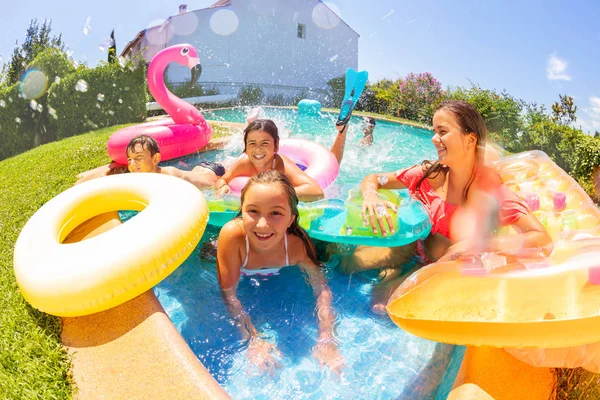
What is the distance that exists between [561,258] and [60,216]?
9.90 feet

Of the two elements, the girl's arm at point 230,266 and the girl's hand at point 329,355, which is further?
the girl's arm at point 230,266

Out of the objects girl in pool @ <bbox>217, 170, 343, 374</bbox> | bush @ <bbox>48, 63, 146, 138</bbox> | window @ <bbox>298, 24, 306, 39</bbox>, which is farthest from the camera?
window @ <bbox>298, 24, 306, 39</bbox>

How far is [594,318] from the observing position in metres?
1.56

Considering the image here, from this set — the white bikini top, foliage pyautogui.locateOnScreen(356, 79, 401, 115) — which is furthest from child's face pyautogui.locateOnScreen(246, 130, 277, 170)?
foliage pyautogui.locateOnScreen(356, 79, 401, 115)

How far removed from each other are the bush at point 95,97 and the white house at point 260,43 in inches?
392

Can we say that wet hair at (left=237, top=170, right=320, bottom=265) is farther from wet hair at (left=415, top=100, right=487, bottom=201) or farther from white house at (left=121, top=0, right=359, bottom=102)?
white house at (left=121, top=0, right=359, bottom=102)

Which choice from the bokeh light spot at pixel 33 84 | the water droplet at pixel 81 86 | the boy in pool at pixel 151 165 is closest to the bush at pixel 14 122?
the bokeh light spot at pixel 33 84

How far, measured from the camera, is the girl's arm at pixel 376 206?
9.50 ft

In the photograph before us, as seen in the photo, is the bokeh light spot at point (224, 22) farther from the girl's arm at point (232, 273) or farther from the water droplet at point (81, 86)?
the girl's arm at point (232, 273)

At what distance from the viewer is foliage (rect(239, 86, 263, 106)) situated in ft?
65.4

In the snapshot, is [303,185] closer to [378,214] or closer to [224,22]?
[378,214]

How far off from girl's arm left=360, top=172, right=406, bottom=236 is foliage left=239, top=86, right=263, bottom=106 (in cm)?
1707

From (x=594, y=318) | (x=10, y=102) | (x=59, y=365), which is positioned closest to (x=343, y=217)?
(x=594, y=318)

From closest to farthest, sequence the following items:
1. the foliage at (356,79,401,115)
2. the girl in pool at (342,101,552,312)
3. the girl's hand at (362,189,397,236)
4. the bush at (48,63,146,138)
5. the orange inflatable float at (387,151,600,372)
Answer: the orange inflatable float at (387,151,600,372)
the girl in pool at (342,101,552,312)
the girl's hand at (362,189,397,236)
the bush at (48,63,146,138)
the foliage at (356,79,401,115)
